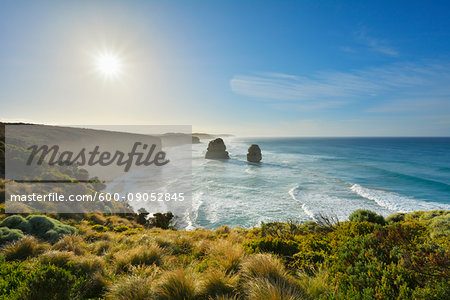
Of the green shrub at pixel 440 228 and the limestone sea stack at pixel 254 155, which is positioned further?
the limestone sea stack at pixel 254 155

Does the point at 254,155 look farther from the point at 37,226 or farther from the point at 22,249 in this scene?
the point at 22,249

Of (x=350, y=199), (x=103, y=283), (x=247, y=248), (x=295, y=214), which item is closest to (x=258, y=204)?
(x=295, y=214)

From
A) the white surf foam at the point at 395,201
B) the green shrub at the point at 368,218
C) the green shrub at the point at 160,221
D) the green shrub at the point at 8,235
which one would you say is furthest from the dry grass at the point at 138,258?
the white surf foam at the point at 395,201

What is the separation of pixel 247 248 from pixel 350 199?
25682 millimetres

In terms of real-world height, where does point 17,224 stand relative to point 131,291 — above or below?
below

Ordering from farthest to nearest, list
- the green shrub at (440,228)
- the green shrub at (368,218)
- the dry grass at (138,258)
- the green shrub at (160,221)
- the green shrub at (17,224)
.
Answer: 1. the green shrub at (160,221)
2. the green shrub at (368,218)
3. the green shrub at (17,224)
4. the green shrub at (440,228)
5. the dry grass at (138,258)

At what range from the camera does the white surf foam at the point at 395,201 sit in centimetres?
2252

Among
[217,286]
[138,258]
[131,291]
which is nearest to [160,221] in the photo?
[138,258]

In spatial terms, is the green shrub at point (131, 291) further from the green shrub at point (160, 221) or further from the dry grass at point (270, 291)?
the green shrub at point (160, 221)

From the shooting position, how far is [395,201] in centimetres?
2478

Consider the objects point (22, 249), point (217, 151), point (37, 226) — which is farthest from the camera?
point (217, 151)

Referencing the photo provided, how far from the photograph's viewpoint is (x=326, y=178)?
38156mm

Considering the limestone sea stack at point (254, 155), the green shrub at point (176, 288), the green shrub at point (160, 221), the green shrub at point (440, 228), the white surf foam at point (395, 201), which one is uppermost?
the green shrub at point (440, 228)

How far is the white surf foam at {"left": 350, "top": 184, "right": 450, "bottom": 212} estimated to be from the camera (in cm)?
2252
